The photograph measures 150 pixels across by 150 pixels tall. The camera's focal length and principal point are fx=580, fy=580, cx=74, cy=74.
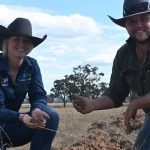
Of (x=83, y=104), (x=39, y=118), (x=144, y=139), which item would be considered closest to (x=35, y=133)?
(x=39, y=118)

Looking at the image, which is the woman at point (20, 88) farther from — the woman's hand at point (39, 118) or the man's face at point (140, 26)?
the man's face at point (140, 26)

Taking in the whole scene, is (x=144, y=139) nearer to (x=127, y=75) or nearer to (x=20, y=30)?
(x=127, y=75)

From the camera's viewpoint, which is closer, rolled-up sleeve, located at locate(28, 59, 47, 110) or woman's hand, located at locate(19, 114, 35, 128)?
woman's hand, located at locate(19, 114, 35, 128)

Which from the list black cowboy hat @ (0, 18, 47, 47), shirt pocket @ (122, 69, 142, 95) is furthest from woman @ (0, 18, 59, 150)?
shirt pocket @ (122, 69, 142, 95)

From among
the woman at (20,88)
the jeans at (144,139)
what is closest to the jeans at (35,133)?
the woman at (20,88)

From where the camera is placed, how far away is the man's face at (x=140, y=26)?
4984 mm

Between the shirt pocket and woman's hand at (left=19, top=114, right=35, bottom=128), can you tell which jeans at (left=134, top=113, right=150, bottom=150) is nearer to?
the shirt pocket

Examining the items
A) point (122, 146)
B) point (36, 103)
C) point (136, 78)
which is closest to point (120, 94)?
point (136, 78)

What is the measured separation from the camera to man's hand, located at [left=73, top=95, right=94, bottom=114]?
5230 mm

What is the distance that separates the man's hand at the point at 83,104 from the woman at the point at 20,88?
1.63ft

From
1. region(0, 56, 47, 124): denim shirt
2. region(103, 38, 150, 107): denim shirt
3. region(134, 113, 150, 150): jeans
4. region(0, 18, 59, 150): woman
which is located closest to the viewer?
region(134, 113, 150, 150): jeans

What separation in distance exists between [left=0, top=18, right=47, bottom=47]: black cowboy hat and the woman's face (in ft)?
0.17

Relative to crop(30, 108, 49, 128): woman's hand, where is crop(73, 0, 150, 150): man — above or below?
above

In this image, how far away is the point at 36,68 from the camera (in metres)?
6.20
